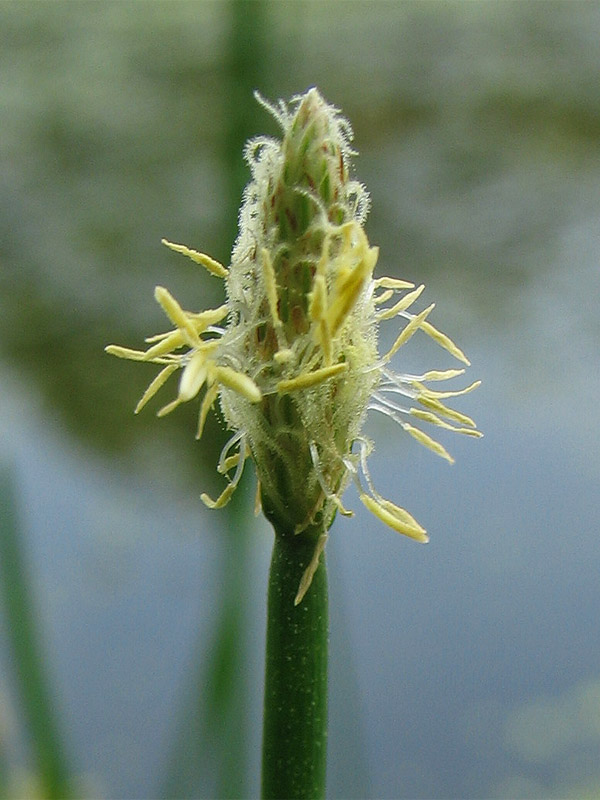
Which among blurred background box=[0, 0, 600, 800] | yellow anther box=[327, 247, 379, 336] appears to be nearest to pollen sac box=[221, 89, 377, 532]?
yellow anther box=[327, 247, 379, 336]

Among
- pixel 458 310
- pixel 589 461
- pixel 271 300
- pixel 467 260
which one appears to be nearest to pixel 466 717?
pixel 589 461

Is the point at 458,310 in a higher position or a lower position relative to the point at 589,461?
higher

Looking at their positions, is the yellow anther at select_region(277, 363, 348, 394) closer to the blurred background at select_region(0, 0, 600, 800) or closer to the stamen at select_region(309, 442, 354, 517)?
the stamen at select_region(309, 442, 354, 517)

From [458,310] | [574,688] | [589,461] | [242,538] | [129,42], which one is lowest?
[242,538]

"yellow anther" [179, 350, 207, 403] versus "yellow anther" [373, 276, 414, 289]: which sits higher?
"yellow anther" [373, 276, 414, 289]

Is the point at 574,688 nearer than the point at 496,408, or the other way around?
the point at 574,688

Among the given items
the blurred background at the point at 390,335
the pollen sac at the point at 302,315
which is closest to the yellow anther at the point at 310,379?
the pollen sac at the point at 302,315

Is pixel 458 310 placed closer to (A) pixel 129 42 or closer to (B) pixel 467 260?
(B) pixel 467 260

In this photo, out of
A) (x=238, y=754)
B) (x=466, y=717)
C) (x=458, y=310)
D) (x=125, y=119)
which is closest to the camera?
(x=238, y=754)
